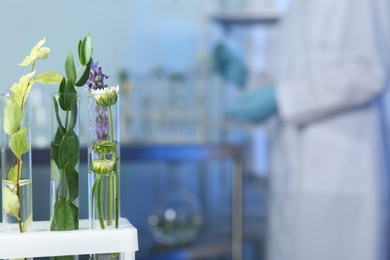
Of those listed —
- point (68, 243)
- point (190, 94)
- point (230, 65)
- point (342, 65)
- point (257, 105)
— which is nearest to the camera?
point (68, 243)

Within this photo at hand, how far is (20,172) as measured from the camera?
2.02ft

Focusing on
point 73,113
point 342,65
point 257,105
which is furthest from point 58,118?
point 257,105

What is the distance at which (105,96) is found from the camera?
2.00 ft

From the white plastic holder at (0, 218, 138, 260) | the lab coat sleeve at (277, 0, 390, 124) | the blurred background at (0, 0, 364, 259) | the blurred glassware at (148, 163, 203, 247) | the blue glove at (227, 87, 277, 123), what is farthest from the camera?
the blurred background at (0, 0, 364, 259)

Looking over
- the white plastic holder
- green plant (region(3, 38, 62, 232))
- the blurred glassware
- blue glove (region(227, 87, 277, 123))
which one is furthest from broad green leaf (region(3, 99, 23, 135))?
the blurred glassware

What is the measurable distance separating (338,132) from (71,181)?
1.24 metres

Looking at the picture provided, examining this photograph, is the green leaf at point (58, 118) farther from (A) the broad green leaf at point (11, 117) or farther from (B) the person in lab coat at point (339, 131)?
(B) the person in lab coat at point (339, 131)

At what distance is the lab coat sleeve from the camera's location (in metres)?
1.69

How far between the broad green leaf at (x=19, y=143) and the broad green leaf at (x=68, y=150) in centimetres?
3

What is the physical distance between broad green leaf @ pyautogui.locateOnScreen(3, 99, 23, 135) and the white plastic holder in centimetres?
10

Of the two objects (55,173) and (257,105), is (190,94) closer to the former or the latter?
(257,105)

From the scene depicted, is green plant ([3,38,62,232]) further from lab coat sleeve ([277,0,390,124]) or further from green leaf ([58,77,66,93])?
lab coat sleeve ([277,0,390,124])

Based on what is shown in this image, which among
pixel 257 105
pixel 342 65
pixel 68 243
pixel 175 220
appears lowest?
pixel 175 220

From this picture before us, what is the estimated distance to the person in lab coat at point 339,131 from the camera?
1703 millimetres
